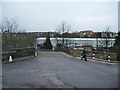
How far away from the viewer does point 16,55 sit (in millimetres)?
21656

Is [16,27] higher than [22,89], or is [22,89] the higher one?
[16,27]

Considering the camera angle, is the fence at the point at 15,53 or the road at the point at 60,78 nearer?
the road at the point at 60,78

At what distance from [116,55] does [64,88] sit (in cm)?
1412

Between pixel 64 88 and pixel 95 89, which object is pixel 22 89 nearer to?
pixel 64 88

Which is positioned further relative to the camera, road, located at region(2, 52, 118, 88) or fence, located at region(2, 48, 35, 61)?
fence, located at region(2, 48, 35, 61)

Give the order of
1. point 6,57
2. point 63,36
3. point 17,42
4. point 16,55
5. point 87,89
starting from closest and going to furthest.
→ point 87,89 → point 6,57 → point 16,55 → point 17,42 → point 63,36

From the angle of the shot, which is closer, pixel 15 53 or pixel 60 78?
pixel 60 78

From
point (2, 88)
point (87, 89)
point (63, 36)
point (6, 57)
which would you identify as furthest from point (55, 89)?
point (63, 36)

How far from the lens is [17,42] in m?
28.2

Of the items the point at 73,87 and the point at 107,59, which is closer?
the point at 73,87

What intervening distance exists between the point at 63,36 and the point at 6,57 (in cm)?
2916

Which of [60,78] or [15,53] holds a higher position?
[15,53]

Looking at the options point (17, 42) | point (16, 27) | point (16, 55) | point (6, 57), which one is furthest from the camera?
point (16, 27)

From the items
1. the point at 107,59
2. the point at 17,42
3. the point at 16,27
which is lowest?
the point at 107,59
